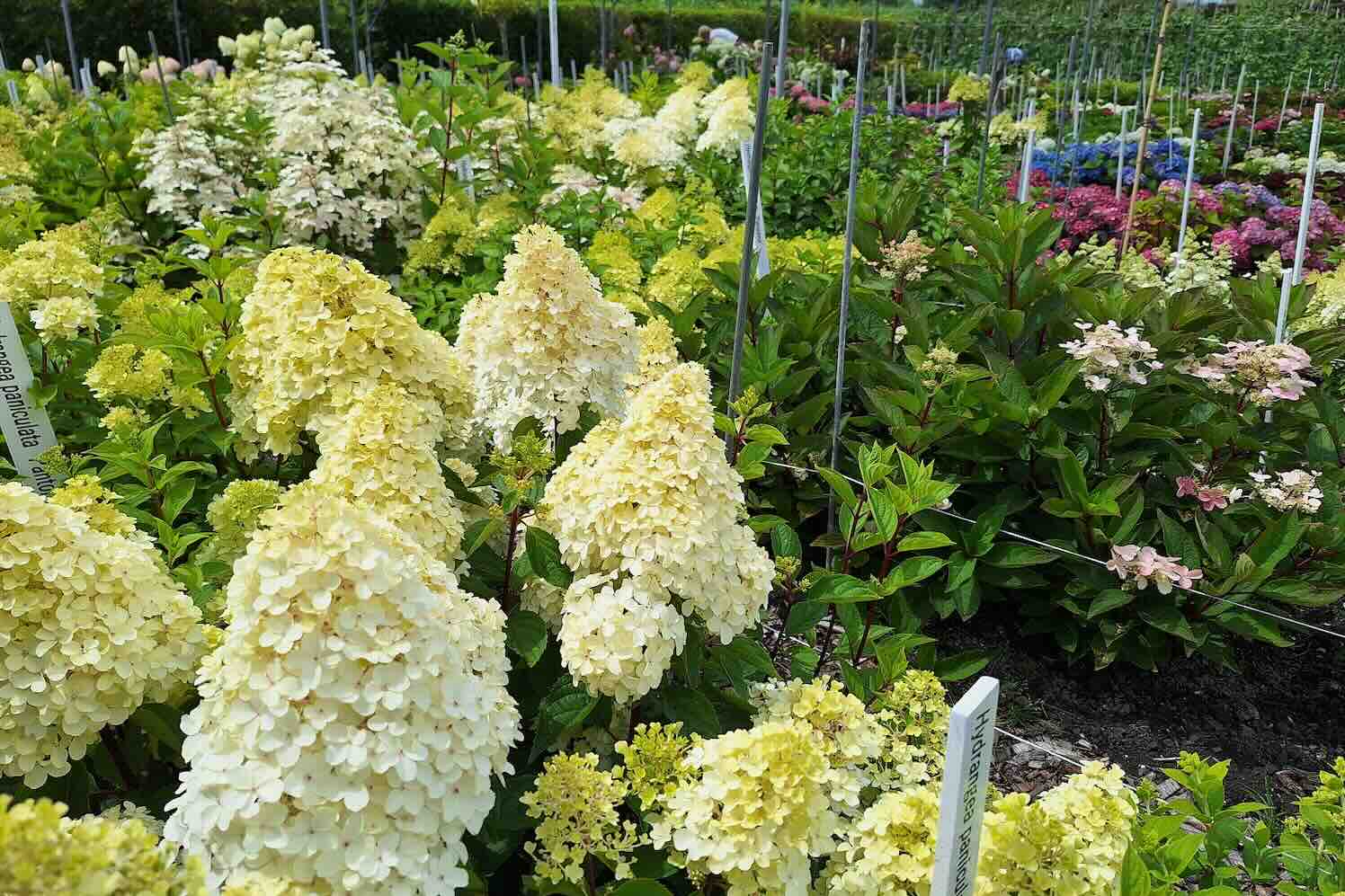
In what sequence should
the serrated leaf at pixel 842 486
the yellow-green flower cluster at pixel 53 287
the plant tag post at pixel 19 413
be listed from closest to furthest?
the serrated leaf at pixel 842 486
the plant tag post at pixel 19 413
the yellow-green flower cluster at pixel 53 287

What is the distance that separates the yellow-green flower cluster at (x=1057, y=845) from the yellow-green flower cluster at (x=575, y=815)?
0.44 metres

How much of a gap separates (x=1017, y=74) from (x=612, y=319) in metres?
9.26

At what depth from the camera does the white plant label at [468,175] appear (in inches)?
156

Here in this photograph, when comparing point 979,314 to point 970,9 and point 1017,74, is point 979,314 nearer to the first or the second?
point 1017,74

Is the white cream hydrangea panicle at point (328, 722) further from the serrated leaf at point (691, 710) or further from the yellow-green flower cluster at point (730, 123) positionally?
the yellow-green flower cluster at point (730, 123)

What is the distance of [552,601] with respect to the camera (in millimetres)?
1664

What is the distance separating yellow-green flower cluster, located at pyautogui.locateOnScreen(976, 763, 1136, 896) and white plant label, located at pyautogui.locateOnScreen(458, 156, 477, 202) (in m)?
3.23

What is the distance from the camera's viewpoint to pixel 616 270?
116 inches

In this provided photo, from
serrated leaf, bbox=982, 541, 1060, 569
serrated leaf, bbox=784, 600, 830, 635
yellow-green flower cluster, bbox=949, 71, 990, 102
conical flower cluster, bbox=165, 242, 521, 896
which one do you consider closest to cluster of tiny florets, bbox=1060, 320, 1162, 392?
serrated leaf, bbox=982, 541, 1060, 569

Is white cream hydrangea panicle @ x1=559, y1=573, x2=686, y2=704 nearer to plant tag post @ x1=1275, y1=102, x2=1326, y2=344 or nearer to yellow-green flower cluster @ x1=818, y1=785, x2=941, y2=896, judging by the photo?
yellow-green flower cluster @ x1=818, y1=785, x2=941, y2=896

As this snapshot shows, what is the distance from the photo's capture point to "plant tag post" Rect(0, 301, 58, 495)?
6.66ft

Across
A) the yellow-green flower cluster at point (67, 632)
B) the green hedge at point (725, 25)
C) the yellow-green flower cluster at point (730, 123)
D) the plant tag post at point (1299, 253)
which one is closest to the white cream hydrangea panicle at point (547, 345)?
the yellow-green flower cluster at point (67, 632)

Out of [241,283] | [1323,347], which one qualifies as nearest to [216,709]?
[241,283]

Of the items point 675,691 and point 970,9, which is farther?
point 970,9
